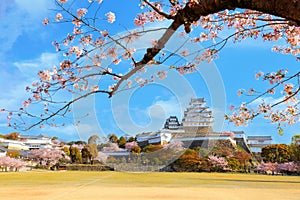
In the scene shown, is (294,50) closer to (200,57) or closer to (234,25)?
(234,25)

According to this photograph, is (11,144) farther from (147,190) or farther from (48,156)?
(147,190)

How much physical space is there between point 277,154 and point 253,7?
27.0m

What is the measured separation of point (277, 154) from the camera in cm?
2667

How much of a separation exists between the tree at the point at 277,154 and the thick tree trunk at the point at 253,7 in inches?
1025

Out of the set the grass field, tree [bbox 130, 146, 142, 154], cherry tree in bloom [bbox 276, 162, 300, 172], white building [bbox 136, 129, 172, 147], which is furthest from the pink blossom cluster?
the grass field

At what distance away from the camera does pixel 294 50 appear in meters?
3.96

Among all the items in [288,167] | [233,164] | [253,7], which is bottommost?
[288,167]

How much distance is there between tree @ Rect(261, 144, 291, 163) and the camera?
25.9m

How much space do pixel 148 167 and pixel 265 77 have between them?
22.8 meters

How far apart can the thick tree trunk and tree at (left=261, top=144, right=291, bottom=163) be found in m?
26.0

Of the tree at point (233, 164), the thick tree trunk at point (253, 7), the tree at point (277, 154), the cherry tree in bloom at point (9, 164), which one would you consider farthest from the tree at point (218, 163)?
the thick tree trunk at point (253, 7)

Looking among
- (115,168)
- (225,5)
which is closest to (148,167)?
(115,168)

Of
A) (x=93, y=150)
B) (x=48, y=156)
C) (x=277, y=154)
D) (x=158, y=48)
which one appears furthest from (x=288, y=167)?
(x=158, y=48)

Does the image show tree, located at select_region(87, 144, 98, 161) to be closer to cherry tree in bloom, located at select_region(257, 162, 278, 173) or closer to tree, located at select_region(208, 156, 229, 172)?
tree, located at select_region(208, 156, 229, 172)
